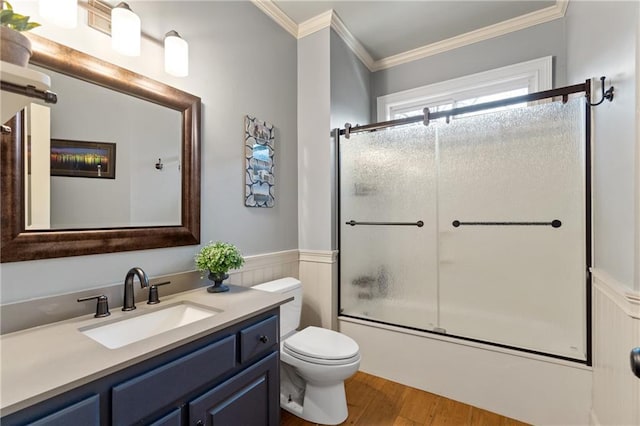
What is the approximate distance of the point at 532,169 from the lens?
5.91 ft

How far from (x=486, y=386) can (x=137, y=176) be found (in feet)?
7.53

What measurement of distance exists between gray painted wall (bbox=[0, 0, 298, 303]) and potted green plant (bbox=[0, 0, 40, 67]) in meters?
0.43

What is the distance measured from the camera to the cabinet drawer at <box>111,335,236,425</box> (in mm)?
804

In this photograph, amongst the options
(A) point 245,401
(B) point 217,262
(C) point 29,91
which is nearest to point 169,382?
(A) point 245,401

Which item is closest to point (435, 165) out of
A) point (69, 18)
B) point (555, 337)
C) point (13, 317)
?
point (555, 337)

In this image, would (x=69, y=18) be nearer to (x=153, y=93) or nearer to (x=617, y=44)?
(x=153, y=93)

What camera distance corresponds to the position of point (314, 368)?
1585 mm

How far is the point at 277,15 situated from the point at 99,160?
1.67 meters

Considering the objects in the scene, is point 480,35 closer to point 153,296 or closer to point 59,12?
point 59,12

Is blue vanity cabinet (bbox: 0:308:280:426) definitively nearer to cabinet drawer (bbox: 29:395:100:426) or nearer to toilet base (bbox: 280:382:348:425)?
cabinet drawer (bbox: 29:395:100:426)

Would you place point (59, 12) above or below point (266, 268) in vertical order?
above

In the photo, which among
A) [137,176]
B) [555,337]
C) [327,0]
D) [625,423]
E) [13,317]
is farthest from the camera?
[327,0]

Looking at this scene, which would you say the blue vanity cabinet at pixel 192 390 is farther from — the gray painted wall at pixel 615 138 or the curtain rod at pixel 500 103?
the curtain rod at pixel 500 103

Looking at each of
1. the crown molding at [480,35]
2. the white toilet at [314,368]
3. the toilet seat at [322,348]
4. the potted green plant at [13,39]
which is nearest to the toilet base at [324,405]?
the white toilet at [314,368]
